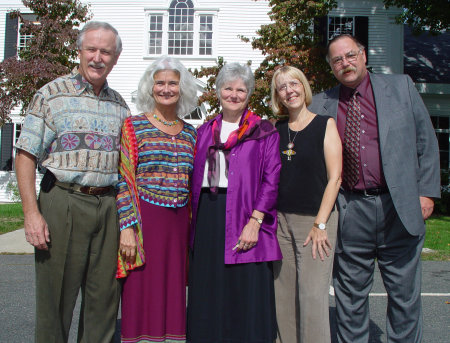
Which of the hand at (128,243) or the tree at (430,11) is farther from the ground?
the tree at (430,11)

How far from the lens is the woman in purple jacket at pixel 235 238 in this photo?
2.98 metres

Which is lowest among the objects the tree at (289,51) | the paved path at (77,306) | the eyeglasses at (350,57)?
the paved path at (77,306)

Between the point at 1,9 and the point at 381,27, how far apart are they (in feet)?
48.2

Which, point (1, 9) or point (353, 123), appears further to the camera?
point (1, 9)

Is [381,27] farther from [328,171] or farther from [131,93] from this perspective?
[328,171]

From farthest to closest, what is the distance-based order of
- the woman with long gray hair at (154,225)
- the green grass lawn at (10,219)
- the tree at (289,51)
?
the green grass lawn at (10,219) → the tree at (289,51) → the woman with long gray hair at (154,225)

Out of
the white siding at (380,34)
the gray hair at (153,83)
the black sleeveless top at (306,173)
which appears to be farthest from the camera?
the white siding at (380,34)

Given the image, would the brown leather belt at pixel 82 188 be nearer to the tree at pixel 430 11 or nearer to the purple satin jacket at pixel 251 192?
the purple satin jacket at pixel 251 192

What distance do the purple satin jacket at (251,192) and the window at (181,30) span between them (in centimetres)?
1282

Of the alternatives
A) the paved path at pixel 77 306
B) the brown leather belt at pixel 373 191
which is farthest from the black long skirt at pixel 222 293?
the paved path at pixel 77 306

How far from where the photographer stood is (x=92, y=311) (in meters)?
2.90

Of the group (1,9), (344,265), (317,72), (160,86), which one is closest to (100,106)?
(160,86)

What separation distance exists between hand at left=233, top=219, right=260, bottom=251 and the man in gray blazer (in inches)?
29.0

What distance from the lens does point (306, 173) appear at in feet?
10.0
